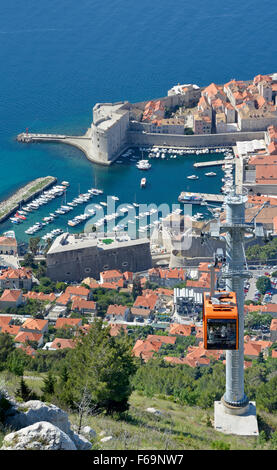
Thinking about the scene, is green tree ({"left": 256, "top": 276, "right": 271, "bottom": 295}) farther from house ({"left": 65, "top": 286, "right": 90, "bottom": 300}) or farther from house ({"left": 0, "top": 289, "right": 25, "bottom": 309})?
house ({"left": 0, "top": 289, "right": 25, "bottom": 309})

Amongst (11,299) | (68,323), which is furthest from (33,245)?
(68,323)

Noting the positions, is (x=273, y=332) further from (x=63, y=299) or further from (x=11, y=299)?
(x=11, y=299)

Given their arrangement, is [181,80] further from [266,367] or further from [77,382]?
[77,382]

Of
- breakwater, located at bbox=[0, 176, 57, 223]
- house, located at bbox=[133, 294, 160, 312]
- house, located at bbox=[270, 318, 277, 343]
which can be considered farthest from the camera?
breakwater, located at bbox=[0, 176, 57, 223]

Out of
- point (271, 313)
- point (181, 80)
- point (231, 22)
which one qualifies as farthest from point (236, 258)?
point (231, 22)

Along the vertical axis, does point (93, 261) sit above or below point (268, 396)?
above

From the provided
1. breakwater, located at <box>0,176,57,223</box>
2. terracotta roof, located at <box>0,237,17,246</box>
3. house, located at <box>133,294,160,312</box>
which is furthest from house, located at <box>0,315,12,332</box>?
breakwater, located at <box>0,176,57,223</box>
